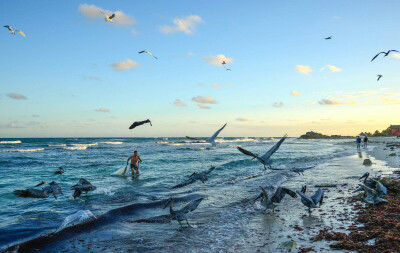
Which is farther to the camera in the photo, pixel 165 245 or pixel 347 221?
pixel 347 221

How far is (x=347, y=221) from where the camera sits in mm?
6523

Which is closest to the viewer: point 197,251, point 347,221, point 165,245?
point 197,251

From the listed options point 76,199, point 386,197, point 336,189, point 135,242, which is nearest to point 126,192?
point 76,199

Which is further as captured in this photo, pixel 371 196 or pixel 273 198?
pixel 371 196

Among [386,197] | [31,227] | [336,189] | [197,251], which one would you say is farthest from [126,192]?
[386,197]

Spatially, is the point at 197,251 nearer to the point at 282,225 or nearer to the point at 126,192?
the point at 282,225

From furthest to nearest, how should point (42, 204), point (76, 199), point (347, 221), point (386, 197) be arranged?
point (76, 199)
point (42, 204)
point (386, 197)
point (347, 221)

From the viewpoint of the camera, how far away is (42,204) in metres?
10.3

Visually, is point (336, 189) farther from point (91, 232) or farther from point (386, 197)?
point (91, 232)

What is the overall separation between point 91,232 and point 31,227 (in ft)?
6.41

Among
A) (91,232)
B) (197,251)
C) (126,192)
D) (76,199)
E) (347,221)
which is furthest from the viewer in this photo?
(126,192)

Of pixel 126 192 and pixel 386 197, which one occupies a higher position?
pixel 386 197

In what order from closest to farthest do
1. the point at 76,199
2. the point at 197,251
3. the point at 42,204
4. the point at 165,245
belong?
the point at 197,251 → the point at 165,245 → the point at 42,204 → the point at 76,199

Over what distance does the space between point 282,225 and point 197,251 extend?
2509 mm
